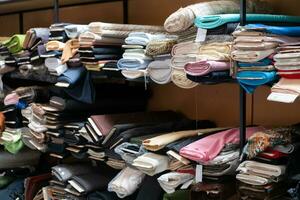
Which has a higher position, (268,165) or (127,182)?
(268,165)

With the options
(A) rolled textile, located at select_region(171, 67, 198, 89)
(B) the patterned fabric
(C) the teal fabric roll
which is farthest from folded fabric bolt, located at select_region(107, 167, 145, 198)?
(C) the teal fabric roll

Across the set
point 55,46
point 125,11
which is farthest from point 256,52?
point 125,11

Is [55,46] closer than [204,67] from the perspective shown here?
No

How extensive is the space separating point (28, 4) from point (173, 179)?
5.94ft

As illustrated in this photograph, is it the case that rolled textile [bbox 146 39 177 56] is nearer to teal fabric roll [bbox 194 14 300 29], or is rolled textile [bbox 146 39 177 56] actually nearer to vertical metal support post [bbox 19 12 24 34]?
teal fabric roll [bbox 194 14 300 29]

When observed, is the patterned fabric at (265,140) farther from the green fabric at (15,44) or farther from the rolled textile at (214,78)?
the green fabric at (15,44)

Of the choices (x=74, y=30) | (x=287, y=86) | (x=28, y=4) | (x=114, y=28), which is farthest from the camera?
(x=28, y=4)

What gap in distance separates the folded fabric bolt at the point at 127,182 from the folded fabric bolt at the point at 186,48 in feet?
1.71

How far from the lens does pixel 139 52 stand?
1.86 metres

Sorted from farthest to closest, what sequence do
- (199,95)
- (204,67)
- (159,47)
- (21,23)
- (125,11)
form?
(21,23)
(125,11)
(199,95)
(159,47)
(204,67)

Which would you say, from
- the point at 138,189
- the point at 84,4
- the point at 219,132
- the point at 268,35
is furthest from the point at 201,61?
the point at 84,4

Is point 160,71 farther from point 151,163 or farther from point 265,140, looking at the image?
point 265,140

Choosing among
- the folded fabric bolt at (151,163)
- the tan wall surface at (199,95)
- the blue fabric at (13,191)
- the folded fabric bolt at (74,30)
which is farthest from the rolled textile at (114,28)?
the blue fabric at (13,191)

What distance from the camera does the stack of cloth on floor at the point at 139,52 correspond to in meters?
1.81
